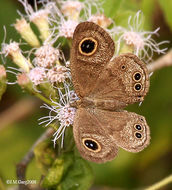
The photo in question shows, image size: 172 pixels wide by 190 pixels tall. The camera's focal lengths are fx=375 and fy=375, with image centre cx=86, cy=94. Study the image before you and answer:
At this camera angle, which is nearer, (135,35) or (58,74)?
(58,74)

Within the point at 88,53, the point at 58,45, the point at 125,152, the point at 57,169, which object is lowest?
the point at 125,152

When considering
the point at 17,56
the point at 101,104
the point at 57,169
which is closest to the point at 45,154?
the point at 57,169

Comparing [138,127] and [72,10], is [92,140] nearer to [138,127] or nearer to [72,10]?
[138,127]

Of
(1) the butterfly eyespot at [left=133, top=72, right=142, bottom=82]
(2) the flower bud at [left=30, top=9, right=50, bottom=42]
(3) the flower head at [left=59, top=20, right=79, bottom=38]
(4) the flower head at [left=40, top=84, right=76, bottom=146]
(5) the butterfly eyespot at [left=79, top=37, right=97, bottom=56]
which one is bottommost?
(4) the flower head at [left=40, top=84, right=76, bottom=146]

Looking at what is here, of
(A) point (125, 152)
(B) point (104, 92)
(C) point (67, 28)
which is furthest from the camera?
(A) point (125, 152)

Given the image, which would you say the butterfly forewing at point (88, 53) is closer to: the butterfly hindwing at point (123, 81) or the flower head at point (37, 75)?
the butterfly hindwing at point (123, 81)

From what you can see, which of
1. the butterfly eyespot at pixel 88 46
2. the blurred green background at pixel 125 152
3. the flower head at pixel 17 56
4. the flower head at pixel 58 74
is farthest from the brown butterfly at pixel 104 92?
the blurred green background at pixel 125 152

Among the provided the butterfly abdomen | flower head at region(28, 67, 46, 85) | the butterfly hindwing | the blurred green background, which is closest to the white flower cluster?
flower head at region(28, 67, 46, 85)

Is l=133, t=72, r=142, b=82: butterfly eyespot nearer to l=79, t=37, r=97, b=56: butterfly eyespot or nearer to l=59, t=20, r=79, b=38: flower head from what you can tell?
l=79, t=37, r=97, b=56: butterfly eyespot

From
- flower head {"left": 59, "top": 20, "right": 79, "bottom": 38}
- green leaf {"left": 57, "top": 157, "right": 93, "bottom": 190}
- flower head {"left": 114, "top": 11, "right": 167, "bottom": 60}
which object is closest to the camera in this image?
green leaf {"left": 57, "top": 157, "right": 93, "bottom": 190}
